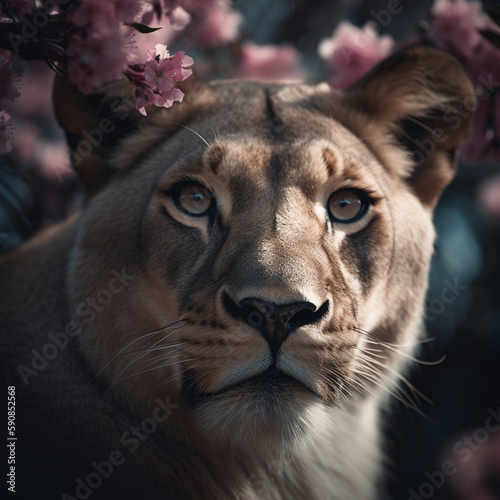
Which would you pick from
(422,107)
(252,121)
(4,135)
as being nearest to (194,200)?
(252,121)

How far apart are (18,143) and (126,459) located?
2.81 meters

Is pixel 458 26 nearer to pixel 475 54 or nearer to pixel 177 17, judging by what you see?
pixel 475 54

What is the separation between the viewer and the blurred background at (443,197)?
10.2ft

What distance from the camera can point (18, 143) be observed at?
14.2 feet

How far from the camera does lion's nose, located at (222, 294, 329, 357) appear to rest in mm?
1913

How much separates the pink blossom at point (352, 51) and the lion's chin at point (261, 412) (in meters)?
1.97

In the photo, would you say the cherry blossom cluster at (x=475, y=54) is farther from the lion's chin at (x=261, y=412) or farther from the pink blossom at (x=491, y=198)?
the pink blossom at (x=491, y=198)

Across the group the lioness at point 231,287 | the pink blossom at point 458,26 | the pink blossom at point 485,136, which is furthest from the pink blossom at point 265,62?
the pink blossom at point 485,136

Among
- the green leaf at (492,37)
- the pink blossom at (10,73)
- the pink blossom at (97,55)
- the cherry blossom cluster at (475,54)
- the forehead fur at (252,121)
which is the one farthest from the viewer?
the cherry blossom cluster at (475,54)

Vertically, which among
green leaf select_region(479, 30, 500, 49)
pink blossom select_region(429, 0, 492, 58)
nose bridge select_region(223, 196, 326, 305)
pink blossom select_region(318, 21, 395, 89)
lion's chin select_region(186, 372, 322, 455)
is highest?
green leaf select_region(479, 30, 500, 49)

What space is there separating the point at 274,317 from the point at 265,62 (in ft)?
8.68

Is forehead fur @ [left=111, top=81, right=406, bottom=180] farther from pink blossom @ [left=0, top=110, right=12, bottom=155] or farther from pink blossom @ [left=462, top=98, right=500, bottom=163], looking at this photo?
pink blossom @ [left=0, top=110, right=12, bottom=155]

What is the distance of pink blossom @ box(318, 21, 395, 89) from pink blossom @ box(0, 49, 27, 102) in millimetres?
1923

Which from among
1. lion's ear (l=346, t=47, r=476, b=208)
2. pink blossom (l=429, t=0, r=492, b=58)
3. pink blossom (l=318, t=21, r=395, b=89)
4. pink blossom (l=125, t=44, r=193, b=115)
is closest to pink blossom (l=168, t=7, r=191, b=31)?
pink blossom (l=125, t=44, r=193, b=115)
